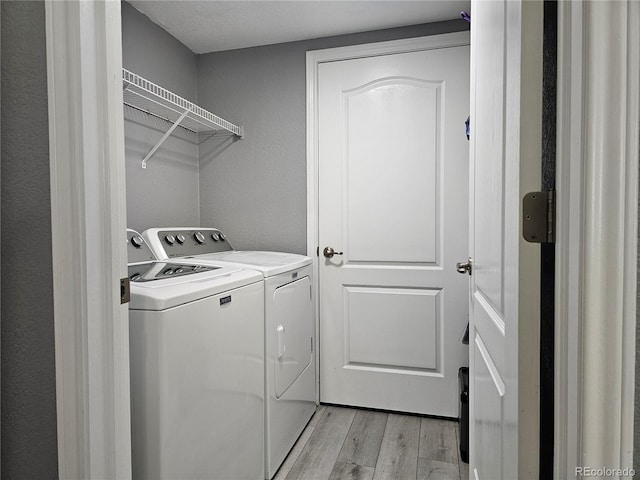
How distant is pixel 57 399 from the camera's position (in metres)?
0.77

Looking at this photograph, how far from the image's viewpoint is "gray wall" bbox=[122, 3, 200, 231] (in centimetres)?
208

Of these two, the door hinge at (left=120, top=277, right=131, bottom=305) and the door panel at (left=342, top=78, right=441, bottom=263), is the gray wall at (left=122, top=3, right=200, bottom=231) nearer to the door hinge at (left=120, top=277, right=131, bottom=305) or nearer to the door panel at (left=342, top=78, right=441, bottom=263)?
the door panel at (left=342, top=78, right=441, bottom=263)

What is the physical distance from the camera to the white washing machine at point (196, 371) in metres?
1.08

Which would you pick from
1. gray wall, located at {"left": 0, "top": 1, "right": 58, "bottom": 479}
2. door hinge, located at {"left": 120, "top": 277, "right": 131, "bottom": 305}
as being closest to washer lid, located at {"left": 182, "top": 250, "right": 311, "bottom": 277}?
door hinge, located at {"left": 120, "top": 277, "right": 131, "bottom": 305}

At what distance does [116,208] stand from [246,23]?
74.2 inches

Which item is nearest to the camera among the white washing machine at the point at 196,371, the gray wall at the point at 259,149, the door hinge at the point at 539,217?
the door hinge at the point at 539,217

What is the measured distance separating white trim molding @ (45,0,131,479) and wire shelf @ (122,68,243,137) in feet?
3.19

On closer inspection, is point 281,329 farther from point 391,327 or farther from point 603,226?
point 603,226

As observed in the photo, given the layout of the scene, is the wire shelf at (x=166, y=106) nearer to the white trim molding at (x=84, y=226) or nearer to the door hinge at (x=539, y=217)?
the white trim molding at (x=84, y=226)

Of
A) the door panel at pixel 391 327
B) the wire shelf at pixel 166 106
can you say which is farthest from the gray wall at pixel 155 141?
the door panel at pixel 391 327

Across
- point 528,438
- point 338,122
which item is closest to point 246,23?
point 338,122

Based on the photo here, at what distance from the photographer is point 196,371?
1207 millimetres

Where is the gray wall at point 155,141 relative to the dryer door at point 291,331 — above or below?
above

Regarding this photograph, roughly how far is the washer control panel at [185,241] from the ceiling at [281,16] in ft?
3.95
